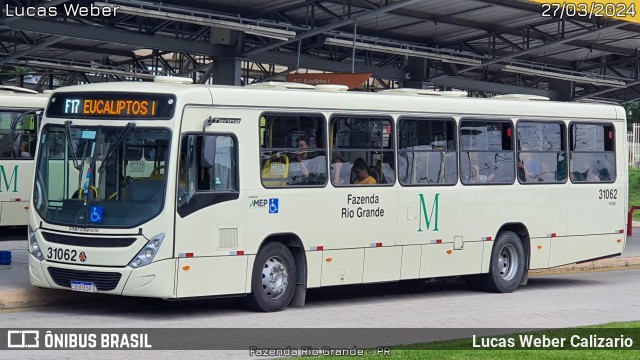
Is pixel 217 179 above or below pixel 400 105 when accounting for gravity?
below

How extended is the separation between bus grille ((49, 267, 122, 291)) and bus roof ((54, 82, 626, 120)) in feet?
7.29

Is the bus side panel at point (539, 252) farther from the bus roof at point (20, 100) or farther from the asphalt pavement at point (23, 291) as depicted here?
the bus roof at point (20, 100)

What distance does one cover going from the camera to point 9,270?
17.2 meters

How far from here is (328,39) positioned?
29.3 m

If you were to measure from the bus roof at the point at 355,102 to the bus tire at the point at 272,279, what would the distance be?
1.84 meters

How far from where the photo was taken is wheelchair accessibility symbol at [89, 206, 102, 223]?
14.1 m

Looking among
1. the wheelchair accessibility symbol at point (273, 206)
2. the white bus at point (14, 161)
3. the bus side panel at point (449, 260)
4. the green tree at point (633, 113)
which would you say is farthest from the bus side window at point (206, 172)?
the green tree at point (633, 113)

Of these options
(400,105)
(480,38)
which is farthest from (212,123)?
(480,38)

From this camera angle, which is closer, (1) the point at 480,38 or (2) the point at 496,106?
(2) the point at 496,106

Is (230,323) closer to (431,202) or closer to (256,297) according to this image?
(256,297)

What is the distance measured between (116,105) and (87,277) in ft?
6.88

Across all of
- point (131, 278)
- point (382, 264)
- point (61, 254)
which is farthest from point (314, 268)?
point (61, 254)

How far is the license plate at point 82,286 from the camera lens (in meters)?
14.0

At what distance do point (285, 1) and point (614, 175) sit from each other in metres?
11.4
